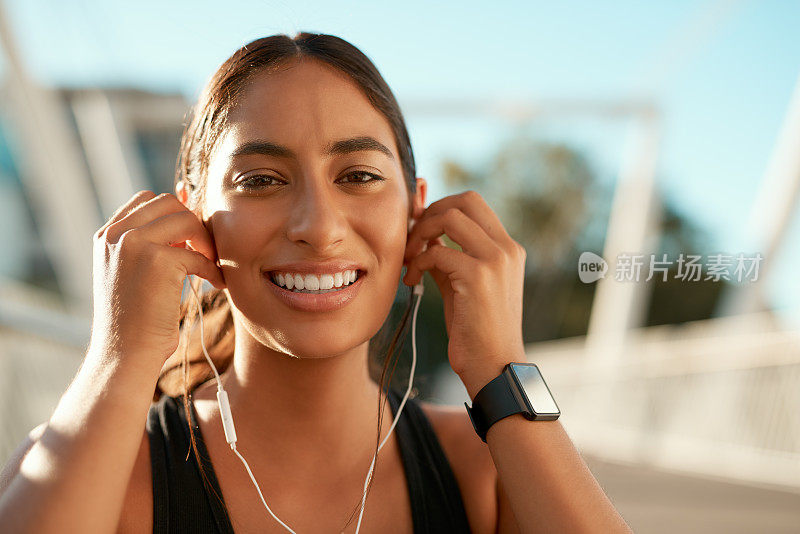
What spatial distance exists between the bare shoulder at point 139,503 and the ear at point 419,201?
105 cm

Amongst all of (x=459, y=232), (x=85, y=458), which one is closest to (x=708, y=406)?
(x=459, y=232)

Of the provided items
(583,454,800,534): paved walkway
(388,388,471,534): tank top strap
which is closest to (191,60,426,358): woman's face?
(388,388,471,534): tank top strap

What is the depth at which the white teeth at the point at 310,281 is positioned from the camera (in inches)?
74.9

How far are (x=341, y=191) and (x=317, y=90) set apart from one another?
0.29 metres

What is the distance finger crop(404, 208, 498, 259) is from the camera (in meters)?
2.13

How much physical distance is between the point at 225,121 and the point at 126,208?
0.36 meters

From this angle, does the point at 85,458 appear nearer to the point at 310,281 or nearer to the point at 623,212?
the point at 310,281

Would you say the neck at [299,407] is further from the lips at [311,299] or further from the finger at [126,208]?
the finger at [126,208]

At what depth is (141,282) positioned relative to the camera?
5.93 ft

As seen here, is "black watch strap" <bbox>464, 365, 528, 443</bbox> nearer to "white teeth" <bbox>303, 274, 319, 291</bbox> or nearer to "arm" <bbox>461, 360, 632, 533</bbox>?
"arm" <bbox>461, 360, 632, 533</bbox>

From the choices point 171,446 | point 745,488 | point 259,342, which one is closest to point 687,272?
point 259,342

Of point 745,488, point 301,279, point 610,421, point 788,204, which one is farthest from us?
point 610,421

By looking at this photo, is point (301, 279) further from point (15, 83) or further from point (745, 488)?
point (15, 83)

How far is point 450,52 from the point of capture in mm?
14625
